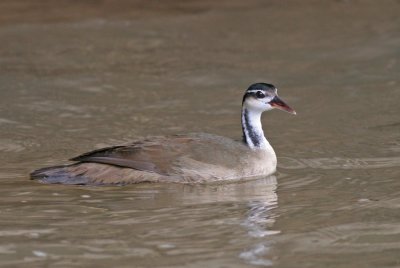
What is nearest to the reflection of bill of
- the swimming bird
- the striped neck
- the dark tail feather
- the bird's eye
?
the swimming bird

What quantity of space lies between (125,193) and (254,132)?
184 cm

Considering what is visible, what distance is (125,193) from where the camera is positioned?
432 inches

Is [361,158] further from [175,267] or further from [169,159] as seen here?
[175,267]

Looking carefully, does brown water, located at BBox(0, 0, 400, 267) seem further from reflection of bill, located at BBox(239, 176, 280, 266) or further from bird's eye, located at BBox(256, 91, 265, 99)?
bird's eye, located at BBox(256, 91, 265, 99)

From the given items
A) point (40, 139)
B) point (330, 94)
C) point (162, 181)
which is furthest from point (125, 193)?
point (330, 94)

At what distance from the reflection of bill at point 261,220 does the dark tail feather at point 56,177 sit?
69.4 inches

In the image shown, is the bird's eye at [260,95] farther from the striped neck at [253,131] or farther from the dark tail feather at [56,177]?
the dark tail feather at [56,177]

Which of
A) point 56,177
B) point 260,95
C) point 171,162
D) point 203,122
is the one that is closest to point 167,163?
point 171,162

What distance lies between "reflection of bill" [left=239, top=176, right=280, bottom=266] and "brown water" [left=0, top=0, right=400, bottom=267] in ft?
0.08

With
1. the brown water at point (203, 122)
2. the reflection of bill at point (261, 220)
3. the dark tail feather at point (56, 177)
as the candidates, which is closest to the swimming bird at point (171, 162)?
the dark tail feather at point (56, 177)

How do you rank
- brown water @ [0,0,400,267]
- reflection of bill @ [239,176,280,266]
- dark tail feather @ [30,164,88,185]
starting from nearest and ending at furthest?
reflection of bill @ [239,176,280,266]
brown water @ [0,0,400,267]
dark tail feather @ [30,164,88,185]

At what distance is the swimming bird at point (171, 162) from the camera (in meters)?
11.3

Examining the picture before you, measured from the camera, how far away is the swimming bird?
1127cm

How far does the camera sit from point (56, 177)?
11.2 meters
